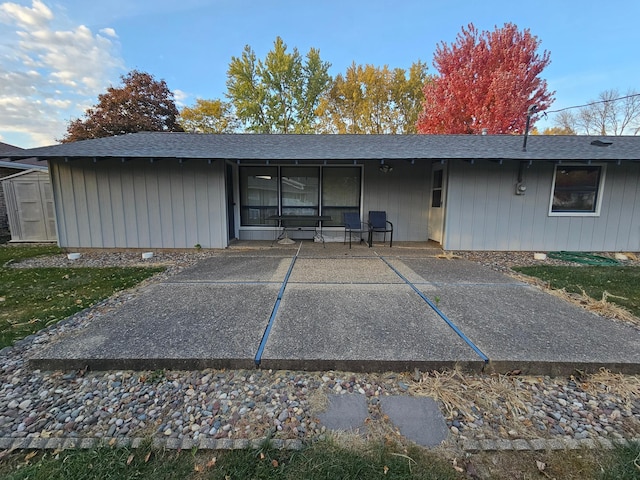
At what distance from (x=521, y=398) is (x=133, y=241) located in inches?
285

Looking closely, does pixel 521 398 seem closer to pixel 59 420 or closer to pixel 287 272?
pixel 59 420

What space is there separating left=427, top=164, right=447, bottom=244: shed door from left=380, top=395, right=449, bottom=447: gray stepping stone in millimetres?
5383

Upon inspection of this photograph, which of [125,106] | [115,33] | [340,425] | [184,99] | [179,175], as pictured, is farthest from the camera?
[184,99]

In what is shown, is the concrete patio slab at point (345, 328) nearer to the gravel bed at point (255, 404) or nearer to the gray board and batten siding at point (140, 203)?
the gravel bed at point (255, 404)

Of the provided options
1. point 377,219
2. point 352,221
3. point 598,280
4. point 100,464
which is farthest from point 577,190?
point 100,464

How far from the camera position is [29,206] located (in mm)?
7738

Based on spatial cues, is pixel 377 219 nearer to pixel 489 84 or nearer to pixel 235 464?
pixel 235 464

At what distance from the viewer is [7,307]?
3328 millimetres

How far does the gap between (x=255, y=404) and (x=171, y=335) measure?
1.18 metres

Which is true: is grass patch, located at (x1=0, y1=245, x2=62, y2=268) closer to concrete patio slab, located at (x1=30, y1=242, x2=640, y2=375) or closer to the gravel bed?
concrete patio slab, located at (x1=30, y1=242, x2=640, y2=375)

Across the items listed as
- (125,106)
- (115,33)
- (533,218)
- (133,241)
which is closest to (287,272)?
(133,241)

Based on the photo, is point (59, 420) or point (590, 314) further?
point (590, 314)

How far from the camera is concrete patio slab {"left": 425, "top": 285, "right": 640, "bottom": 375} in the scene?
2.13m

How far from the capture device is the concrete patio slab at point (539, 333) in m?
2.13
